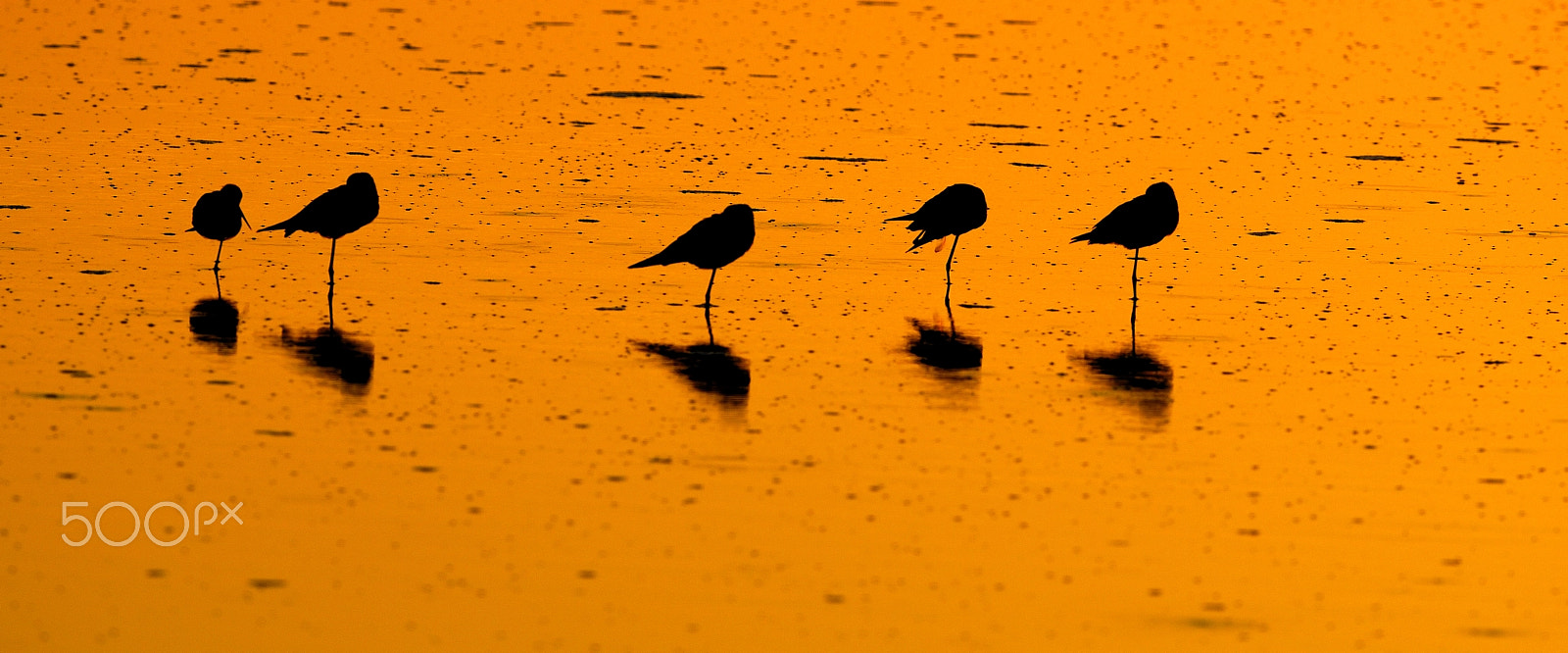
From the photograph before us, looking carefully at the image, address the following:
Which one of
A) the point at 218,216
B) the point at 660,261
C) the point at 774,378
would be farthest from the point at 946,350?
the point at 218,216

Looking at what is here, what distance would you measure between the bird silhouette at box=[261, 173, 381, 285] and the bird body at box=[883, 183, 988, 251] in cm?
394

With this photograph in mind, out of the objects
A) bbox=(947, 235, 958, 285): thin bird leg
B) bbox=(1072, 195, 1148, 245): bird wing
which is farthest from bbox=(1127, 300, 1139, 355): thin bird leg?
bbox=(947, 235, 958, 285): thin bird leg

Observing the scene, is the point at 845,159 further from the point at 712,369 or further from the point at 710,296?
the point at 712,369

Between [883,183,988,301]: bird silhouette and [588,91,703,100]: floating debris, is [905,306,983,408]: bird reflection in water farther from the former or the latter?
[588,91,703,100]: floating debris

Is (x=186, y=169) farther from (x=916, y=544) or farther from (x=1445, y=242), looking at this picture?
(x=916, y=544)

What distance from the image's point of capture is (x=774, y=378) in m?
12.5

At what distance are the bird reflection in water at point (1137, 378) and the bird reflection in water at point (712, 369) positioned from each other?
2047mm

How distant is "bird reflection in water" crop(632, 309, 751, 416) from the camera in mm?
12023

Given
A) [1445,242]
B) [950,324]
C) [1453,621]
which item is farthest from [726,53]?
[1453,621]

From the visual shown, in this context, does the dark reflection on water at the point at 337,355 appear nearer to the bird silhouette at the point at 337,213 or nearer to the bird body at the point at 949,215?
the bird silhouette at the point at 337,213

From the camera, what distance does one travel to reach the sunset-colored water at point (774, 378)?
335 inches

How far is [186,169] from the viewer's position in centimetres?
→ 2014

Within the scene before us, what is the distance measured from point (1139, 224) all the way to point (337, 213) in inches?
225

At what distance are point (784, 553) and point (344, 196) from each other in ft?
25.5
